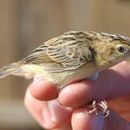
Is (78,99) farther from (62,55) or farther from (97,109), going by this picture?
(62,55)

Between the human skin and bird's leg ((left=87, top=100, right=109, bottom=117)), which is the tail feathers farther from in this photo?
bird's leg ((left=87, top=100, right=109, bottom=117))

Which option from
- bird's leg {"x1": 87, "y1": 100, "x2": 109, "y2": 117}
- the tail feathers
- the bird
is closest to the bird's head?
the bird

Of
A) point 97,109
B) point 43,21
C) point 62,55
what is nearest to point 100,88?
point 97,109

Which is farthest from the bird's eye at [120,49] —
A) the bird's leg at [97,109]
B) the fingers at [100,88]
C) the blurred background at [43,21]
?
the blurred background at [43,21]

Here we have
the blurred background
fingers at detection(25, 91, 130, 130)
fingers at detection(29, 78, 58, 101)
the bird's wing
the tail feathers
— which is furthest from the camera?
the blurred background

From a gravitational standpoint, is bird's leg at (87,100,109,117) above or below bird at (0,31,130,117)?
below

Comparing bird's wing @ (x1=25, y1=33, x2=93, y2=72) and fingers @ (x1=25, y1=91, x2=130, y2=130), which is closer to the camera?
fingers @ (x1=25, y1=91, x2=130, y2=130)

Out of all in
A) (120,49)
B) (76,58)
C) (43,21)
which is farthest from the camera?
(43,21)

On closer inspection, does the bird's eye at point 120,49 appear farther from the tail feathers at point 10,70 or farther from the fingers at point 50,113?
the tail feathers at point 10,70

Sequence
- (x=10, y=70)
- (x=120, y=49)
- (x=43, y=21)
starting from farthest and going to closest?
1. (x=43, y=21)
2. (x=10, y=70)
3. (x=120, y=49)
